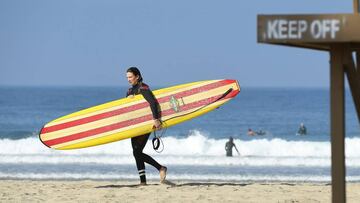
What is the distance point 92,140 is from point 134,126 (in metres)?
0.68

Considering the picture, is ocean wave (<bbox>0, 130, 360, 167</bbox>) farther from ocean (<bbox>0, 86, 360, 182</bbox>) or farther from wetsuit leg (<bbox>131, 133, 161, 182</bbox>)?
wetsuit leg (<bbox>131, 133, 161, 182</bbox>)

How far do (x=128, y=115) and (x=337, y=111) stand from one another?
5.82m

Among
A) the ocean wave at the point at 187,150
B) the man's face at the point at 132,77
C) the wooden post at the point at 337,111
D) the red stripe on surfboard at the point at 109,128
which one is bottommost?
the wooden post at the point at 337,111

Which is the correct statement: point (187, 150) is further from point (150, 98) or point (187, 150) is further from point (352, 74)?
point (352, 74)

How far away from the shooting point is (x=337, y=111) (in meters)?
6.25

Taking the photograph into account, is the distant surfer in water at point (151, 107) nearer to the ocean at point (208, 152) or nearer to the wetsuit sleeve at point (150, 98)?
the wetsuit sleeve at point (150, 98)

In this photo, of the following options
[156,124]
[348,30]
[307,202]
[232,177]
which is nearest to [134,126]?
[156,124]

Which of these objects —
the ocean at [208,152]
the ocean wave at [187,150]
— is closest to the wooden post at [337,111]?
the ocean at [208,152]

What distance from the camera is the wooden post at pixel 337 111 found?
6.25 metres

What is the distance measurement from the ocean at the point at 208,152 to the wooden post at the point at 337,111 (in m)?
9.33

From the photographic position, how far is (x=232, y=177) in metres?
16.2

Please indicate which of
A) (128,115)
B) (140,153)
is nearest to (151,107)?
(140,153)

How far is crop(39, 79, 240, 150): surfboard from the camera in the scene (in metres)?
11.8

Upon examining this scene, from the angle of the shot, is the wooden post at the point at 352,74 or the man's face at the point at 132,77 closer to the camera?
the wooden post at the point at 352,74
